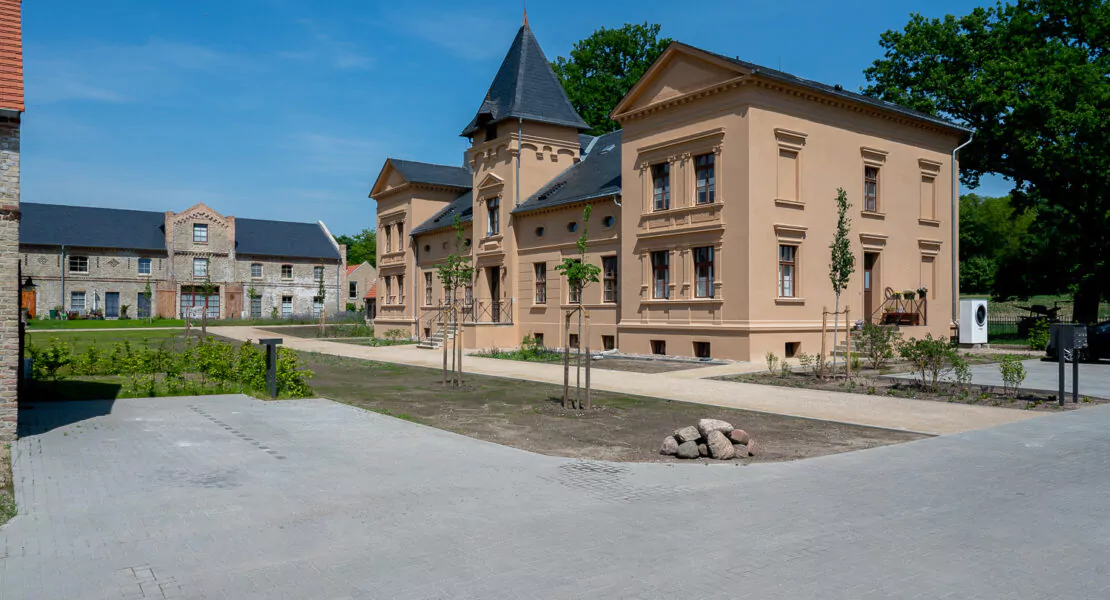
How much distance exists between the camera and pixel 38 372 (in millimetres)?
15812

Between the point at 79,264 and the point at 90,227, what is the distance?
329 centimetres

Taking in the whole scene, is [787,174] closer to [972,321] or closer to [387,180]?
[972,321]

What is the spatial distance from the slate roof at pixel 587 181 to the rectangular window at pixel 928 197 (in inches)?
453

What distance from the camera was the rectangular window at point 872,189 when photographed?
2697cm

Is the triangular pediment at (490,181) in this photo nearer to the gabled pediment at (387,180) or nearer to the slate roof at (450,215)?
the slate roof at (450,215)

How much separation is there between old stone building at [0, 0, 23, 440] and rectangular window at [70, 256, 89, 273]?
55.3m

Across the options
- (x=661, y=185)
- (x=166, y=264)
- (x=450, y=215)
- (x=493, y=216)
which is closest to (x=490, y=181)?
(x=493, y=216)

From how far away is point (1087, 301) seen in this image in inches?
1394

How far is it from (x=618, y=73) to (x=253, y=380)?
3878 centimetres

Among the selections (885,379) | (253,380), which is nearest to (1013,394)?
(885,379)

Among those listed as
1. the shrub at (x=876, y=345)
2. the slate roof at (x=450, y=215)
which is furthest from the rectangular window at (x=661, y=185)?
the slate roof at (x=450, y=215)

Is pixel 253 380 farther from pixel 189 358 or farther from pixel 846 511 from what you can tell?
pixel 846 511

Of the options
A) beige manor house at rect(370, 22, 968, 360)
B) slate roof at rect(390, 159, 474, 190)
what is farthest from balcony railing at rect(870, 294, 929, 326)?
slate roof at rect(390, 159, 474, 190)

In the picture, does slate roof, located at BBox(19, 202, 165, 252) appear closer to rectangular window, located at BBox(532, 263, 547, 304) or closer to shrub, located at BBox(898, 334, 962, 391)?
rectangular window, located at BBox(532, 263, 547, 304)
